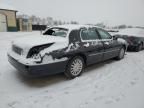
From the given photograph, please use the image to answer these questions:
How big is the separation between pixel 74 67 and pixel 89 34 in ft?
4.05

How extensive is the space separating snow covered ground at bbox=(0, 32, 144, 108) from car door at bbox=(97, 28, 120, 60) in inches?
30.6

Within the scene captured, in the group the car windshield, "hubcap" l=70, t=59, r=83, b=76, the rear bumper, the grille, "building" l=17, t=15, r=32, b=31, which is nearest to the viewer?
the rear bumper

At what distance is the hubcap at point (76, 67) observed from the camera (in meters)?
3.97

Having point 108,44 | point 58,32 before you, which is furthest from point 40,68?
point 108,44

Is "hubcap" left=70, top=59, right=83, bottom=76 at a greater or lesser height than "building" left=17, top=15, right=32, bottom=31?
lesser

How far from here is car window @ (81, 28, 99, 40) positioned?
4.28 m

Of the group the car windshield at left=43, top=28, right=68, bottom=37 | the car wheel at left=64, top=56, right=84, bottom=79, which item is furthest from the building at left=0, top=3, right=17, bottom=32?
the car wheel at left=64, top=56, right=84, bottom=79

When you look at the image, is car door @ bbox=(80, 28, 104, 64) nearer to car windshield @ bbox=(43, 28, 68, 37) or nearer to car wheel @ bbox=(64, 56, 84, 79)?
car wheel @ bbox=(64, 56, 84, 79)

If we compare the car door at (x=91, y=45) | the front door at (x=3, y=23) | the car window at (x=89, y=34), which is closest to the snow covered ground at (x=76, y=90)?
the car door at (x=91, y=45)

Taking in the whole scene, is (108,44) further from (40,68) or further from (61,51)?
(40,68)

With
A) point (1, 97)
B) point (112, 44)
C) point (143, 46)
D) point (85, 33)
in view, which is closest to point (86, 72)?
point (85, 33)

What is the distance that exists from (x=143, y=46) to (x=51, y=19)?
58487mm

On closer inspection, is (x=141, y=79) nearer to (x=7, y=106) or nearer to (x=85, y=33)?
(x=85, y=33)

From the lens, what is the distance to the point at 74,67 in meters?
4.00
